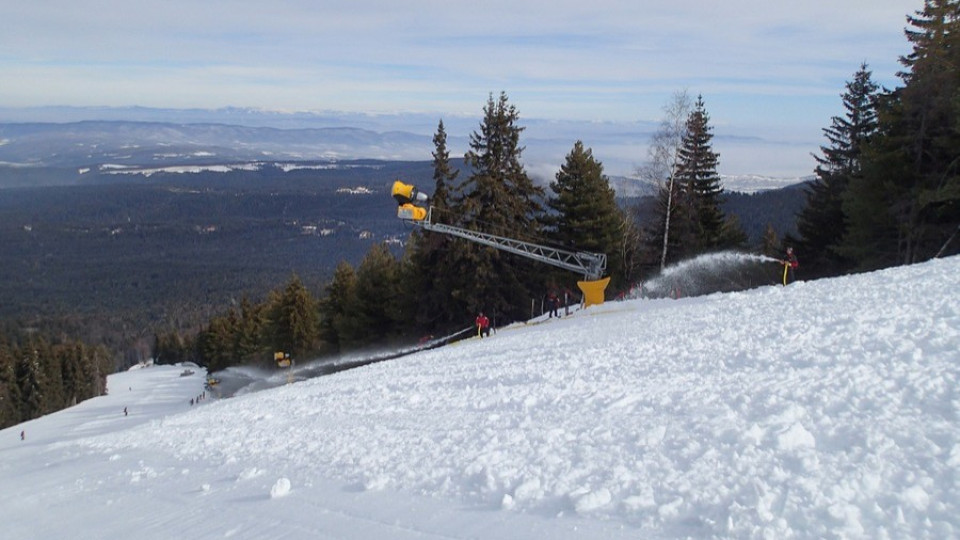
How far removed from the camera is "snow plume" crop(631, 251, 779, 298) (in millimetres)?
28172

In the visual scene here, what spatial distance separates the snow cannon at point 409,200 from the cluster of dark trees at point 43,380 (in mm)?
53912

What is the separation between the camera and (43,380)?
219ft

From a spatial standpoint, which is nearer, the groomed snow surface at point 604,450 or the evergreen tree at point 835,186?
the groomed snow surface at point 604,450

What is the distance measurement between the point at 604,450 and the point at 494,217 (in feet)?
75.2

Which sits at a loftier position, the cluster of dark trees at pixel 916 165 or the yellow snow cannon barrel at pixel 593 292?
the cluster of dark trees at pixel 916 165

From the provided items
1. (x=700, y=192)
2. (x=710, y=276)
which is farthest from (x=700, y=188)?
(x=710, y=276)

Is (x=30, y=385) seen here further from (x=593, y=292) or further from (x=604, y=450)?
(x=604, y=450)

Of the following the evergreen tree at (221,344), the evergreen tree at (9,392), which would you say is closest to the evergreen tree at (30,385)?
the evergreen tree at (9,392)

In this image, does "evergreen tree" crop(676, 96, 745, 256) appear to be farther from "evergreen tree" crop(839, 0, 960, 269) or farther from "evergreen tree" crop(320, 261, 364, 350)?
"evergreen tree" crop(320, 261, 364, 350)

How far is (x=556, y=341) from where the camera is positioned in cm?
1658

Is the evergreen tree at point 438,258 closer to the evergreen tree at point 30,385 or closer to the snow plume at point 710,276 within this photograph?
the snow plume at point 710,276

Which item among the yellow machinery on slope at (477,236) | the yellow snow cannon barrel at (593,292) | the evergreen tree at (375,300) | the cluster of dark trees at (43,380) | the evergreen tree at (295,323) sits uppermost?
the yellow machinery on slope at (477,236)

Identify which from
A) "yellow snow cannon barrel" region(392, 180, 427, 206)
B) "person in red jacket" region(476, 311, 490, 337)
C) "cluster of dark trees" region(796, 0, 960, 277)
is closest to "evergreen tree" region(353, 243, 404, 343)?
"yellow snow cannon barrel" region(392, 180, 427, 206)

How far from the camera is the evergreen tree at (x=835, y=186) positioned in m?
31.0
